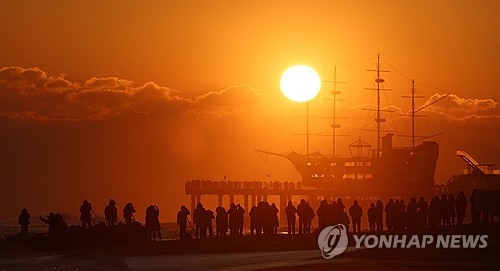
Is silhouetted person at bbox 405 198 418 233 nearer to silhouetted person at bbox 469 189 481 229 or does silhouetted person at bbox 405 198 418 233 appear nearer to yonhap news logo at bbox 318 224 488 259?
yonhap news logo at bbox 318 224 488 259

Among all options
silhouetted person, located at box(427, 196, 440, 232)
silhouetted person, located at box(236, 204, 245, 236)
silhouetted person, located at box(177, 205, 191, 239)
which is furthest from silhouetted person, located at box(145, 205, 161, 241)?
silhouetted person, located at box(427, 196, 440, 232)

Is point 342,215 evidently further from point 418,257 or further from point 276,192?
point 276,192

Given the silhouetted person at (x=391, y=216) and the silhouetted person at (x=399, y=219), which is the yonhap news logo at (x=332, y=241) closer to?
the silhouetted person at (x=391, y=216)

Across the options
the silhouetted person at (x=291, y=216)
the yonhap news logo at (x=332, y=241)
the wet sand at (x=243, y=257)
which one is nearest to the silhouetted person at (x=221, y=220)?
the wet sand at (x=243, y=257)

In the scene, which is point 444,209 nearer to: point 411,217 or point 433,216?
Result: point 433,216

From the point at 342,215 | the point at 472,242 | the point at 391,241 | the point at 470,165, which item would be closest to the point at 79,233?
the point at 342,215

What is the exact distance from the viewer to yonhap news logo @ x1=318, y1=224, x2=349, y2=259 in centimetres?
3228

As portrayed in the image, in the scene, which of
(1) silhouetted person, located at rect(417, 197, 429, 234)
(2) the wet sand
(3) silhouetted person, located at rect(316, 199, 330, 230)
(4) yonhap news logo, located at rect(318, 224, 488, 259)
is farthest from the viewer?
(3) silhouetted person, located at rect(316, 199, 330, 230)

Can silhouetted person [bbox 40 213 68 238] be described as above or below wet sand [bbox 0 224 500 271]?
above

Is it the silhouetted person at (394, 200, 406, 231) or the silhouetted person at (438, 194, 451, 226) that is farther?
the silhouetted person at (438, 194, 451, 226)

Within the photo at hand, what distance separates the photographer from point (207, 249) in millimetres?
36969

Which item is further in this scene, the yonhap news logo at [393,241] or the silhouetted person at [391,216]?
the silhouetted person at [391,216]

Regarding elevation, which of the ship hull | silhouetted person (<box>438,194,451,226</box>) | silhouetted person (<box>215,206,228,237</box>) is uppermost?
the ship hull

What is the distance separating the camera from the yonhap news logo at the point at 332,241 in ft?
106
